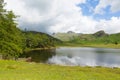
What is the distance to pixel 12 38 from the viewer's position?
7100 cm

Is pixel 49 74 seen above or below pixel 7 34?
below

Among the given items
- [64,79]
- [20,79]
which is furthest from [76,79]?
[20,79]

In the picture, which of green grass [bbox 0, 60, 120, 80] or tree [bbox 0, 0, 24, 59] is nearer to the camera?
green grass [bbox 0, 60, 120, 80]

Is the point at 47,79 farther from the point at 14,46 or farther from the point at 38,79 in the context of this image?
the point at 14,46

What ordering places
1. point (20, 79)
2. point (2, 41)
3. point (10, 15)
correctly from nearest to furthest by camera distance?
point (20, 79)
point (2, 41)
point (10, 15)

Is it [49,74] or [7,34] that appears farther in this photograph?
[7,34]

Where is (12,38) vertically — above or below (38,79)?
above

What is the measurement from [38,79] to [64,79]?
3.72 meters

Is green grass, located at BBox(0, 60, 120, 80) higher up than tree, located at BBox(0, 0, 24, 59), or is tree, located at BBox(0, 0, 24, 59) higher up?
tree, located at BBox(0, 0, 24, 59)

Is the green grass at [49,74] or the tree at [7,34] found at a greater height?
the tree at [7,34]

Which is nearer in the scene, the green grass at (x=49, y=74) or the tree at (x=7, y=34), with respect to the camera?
the green grass at (x=49, y=74)

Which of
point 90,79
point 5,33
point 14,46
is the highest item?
point 5,33

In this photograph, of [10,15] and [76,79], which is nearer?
[76,79]

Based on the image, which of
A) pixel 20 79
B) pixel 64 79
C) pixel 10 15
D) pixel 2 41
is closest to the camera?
pixel 20 79
